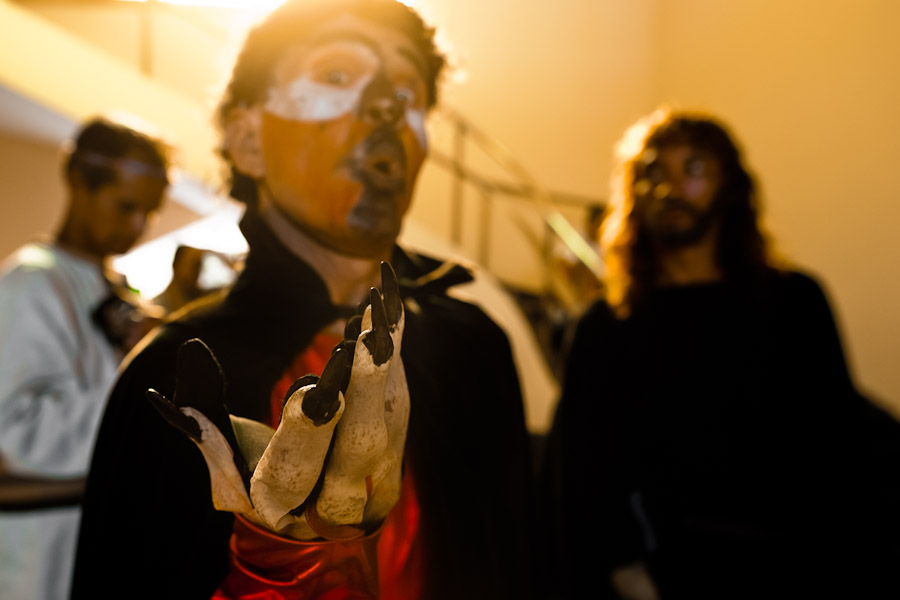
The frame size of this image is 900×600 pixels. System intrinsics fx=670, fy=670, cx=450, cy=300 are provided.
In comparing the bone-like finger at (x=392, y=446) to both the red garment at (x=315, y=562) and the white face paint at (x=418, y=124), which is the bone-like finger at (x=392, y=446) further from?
the white face paint at (x=418, y=124)

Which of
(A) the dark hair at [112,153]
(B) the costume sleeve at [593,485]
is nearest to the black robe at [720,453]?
(B) the costume sleeve at [593,485]

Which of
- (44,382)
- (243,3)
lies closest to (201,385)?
(243,3)

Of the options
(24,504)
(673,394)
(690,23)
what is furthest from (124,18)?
(673,394)

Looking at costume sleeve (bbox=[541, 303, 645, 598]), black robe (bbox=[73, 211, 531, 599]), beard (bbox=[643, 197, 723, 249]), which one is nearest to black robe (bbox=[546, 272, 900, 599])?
costume sleeve (bbox=[541, 303, 645, 598])

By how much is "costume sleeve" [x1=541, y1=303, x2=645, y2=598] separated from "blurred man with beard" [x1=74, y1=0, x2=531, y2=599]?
2.76 ft

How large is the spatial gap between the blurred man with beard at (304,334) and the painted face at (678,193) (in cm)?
93

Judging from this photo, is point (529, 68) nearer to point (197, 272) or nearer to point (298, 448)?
point (197, 272)

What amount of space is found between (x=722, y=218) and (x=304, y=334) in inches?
46.2

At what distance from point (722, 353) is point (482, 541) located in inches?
38.2

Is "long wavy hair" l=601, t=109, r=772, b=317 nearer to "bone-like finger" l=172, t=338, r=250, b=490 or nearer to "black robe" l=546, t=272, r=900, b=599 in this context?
"black robe" l=546, t=272, r=900, b=599

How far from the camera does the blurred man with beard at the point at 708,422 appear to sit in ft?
3.83

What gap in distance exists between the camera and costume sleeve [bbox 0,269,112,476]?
0.89 m

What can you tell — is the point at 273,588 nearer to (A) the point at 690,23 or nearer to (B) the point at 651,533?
(B) the point at 651,533

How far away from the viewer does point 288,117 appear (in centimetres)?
43
